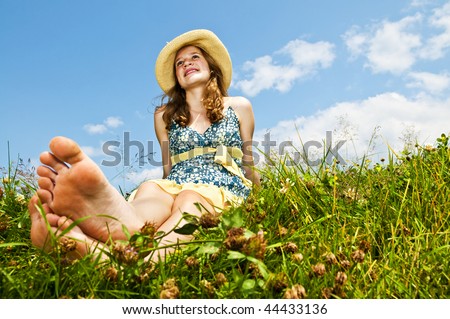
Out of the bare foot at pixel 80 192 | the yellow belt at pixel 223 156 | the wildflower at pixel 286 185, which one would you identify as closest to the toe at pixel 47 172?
the bare foot at pixel 80 192

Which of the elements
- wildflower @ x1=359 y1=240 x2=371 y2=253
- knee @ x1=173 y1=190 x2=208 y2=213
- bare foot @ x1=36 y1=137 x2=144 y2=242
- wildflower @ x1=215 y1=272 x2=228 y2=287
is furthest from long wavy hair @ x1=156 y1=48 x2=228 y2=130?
wildflower @ x1=215 y1=272 x2=228 y2=287

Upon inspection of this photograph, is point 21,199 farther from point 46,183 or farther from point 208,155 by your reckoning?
point 46,183

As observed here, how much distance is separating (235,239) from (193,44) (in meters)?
3.13

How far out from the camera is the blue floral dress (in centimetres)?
398

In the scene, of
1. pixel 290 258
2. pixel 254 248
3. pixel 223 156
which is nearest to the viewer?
pixel 254 248

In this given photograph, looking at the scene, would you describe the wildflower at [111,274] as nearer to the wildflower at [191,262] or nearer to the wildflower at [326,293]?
the wildflower at [191,262]

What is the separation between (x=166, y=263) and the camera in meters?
2.00

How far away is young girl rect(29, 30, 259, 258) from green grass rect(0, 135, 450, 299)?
13.7 inches

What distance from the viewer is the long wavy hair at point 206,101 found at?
14.1 ft

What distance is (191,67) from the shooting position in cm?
442

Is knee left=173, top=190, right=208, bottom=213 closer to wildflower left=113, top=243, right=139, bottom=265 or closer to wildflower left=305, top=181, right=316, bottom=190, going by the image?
wildflower left=305, top=181, right=316, bottom=190

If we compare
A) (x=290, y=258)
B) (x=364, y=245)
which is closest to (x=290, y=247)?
(x=290, y=258)
